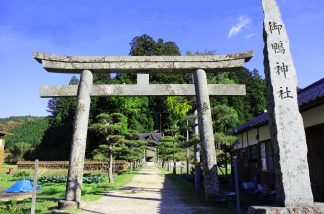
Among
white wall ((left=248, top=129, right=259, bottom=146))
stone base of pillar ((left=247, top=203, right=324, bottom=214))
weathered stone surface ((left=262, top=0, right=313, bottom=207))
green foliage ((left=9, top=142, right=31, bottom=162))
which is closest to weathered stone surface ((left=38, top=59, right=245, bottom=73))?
weathered stone surface ((left=262, top=0, right=313, bottom=207))

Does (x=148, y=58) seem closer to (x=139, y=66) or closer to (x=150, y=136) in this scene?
(x=139, y=66)

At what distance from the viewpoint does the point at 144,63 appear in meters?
12.0

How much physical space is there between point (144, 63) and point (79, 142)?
12.6ft

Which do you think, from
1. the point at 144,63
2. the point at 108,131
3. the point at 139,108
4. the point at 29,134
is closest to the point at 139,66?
the point at 144,63

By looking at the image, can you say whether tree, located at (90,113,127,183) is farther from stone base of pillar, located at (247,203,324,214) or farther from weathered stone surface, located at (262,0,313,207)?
stone base of pillar, located at (247,203,324,214)

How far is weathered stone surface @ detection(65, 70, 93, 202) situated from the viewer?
1070 centimetres

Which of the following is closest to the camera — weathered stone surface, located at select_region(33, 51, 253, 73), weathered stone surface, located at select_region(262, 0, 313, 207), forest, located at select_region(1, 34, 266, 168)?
weathered stone surface, located at select_region(262, 0, 313, 207)

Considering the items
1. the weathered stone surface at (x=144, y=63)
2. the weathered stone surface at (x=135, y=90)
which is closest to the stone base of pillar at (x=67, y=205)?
the weathered stone surface at (x=135, y=90)

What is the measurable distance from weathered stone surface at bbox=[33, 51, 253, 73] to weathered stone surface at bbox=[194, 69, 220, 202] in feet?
1.61

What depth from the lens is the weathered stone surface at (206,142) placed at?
11.0 metres

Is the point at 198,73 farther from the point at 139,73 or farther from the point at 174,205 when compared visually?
the point at 174,205

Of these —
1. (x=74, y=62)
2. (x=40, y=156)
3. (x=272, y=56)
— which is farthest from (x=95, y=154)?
(x=40, y=156)

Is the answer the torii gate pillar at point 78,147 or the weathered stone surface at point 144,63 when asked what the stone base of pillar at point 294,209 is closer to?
the torii gate pillar at point 78,147

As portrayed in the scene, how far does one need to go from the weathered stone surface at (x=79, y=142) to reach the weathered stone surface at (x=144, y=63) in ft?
1.53
